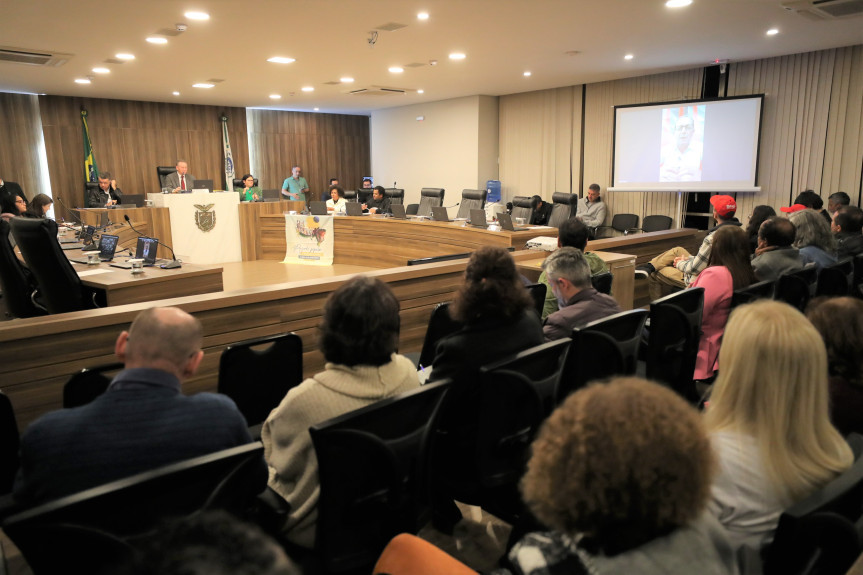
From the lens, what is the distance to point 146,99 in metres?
11.1

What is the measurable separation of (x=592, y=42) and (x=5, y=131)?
9.90 m

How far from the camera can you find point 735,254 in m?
3.11

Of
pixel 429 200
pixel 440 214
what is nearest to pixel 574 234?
pixel 440 214

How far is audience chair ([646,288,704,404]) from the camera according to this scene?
2508mm

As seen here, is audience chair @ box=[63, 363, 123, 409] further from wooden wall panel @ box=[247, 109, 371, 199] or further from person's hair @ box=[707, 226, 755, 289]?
wooden wall panel @ box=[247, 109, 371, 199]

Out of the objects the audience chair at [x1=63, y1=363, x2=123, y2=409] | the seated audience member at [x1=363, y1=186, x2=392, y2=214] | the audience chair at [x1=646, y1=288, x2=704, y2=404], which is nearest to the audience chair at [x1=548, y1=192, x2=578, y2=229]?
the seated audience member at [x1=363, y1=186, x2=392, y2=214]

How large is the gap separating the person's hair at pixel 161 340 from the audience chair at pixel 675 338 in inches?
73.8

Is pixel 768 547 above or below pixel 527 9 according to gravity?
below

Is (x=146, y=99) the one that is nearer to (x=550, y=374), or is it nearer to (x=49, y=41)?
(x=49, y=41)

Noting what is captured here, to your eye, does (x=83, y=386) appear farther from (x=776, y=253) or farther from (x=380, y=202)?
(x=380, y=202)

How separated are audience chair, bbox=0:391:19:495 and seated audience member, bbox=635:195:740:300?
377 centimetres

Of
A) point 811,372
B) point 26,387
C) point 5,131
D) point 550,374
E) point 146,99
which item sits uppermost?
point 146,99

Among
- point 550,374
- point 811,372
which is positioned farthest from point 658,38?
point 811,372

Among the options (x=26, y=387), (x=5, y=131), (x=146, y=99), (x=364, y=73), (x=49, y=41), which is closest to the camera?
(x=26, y=387)
